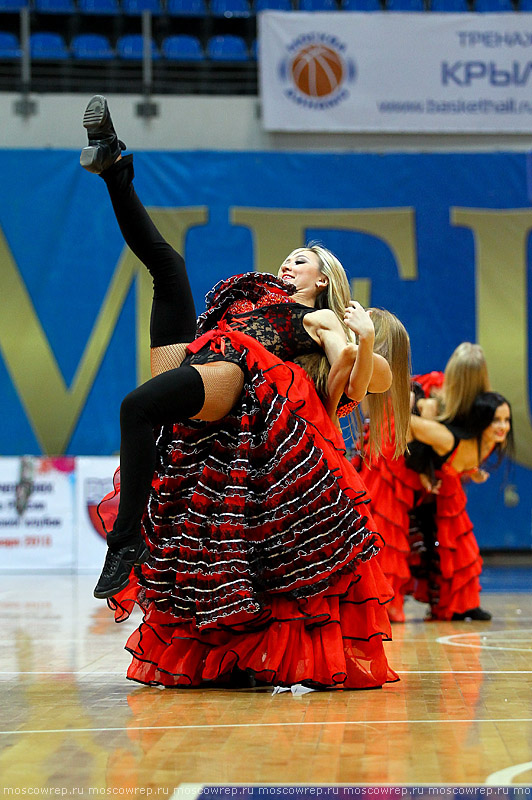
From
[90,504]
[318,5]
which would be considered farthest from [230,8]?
[90,504]

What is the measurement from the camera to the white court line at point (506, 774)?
198 centimetres

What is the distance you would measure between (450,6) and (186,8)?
294 centimetres

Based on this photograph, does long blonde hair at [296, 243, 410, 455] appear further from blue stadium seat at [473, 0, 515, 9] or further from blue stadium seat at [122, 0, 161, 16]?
blue stadium seat at [122, 0, 161, 16]

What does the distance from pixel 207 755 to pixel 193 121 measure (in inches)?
343

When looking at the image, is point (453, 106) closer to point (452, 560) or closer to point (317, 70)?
point (317, 70)

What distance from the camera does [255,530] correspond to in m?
3.22

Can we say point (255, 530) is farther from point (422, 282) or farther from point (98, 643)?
point (422, 282)

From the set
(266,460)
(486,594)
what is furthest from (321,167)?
(266,460)

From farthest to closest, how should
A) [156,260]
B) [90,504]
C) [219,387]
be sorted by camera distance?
[90,504], [156,260], [219,387]

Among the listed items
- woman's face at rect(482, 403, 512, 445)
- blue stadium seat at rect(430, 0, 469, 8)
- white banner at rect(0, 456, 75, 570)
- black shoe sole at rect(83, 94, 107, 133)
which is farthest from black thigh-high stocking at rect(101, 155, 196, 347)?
blue stadium seat at rect(430, 0, 469, 8)

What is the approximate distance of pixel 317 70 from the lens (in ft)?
31.9

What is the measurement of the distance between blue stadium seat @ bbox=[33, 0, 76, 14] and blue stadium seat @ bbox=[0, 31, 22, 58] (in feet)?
1.98

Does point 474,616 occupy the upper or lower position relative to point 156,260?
lower

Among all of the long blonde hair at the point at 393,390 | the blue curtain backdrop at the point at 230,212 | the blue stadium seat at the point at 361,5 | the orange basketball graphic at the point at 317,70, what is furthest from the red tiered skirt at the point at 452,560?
the blue stadium seat at the point at 361,5
